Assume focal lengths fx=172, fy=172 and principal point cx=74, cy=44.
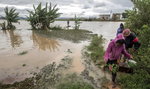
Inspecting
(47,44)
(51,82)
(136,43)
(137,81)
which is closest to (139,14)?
(136,43)

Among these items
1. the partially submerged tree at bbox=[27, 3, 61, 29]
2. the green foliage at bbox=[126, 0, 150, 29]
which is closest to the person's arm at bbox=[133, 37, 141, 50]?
the green foliage at bbox=[126, 0, 150, 29]

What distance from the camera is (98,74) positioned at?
660 cm

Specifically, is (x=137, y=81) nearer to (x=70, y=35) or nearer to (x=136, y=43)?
(x=136, y=43)

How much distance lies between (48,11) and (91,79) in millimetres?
19327

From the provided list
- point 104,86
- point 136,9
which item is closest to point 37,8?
point 136,9

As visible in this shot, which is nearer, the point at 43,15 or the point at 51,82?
the point at 51,82

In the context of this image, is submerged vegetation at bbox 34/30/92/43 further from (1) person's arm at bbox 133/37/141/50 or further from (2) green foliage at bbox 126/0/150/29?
(1) person's arm at bbox 133/37/141/50

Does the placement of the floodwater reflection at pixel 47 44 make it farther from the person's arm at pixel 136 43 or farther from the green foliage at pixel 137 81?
the green foliage at pixel 137 81

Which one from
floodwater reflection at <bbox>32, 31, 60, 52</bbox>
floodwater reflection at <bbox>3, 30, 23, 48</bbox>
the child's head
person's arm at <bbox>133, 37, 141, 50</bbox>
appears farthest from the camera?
floodwater reflection at <bbox>3, 30, 23, 48</bbox>

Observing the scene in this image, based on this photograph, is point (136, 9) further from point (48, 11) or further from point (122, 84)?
point (48, 11)

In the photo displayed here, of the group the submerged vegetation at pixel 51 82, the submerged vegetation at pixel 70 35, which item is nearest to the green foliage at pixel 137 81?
the submerged vegetation at pixel 51 82

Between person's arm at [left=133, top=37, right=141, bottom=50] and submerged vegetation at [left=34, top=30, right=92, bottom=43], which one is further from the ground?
person's arm at [left=133, top=37, right=141, bottom=50]

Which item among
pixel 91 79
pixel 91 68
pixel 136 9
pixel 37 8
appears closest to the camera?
pixel 91 79

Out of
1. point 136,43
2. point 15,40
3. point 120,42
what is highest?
point 120,42
